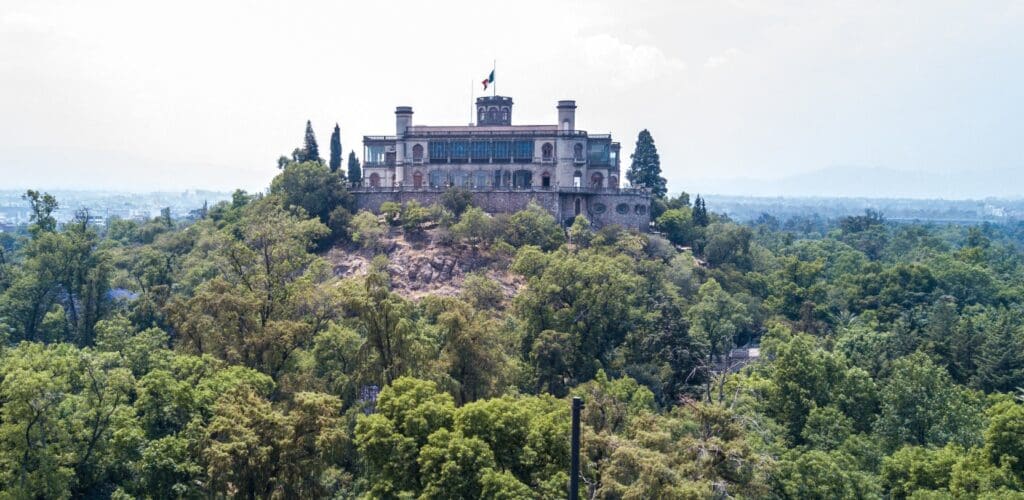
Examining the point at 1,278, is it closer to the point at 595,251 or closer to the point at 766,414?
the point at 595,251

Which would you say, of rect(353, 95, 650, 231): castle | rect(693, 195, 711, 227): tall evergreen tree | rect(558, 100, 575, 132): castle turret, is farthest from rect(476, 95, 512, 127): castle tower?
rect(693, 195, 711, 227): tall evergreen tree

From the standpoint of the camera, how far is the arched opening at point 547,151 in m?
74.1

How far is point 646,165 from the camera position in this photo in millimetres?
85000

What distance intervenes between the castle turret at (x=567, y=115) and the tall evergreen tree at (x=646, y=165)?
12704 mm

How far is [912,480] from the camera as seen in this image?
31953mm

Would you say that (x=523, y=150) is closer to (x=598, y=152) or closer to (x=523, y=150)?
(x=523, y=150)

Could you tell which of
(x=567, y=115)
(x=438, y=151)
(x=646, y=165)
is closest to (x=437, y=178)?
(x=438, y=151)

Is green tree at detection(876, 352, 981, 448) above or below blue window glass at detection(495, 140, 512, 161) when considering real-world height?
below

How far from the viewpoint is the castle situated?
73.1 meters

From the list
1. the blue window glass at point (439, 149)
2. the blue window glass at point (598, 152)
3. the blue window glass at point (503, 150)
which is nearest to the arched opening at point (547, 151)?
the blue window glass at point (503, 150)

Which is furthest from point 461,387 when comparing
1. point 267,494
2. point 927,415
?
point 927,415

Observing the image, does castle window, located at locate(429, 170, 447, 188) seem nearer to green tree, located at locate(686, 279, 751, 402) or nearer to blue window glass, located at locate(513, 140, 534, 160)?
blue window glass, located at locate(513, 140, 534, 160)

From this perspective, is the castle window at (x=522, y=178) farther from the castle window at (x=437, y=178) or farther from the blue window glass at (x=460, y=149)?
the castle window at (x=437, y=178)

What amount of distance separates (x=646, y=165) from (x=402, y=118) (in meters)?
24.5
